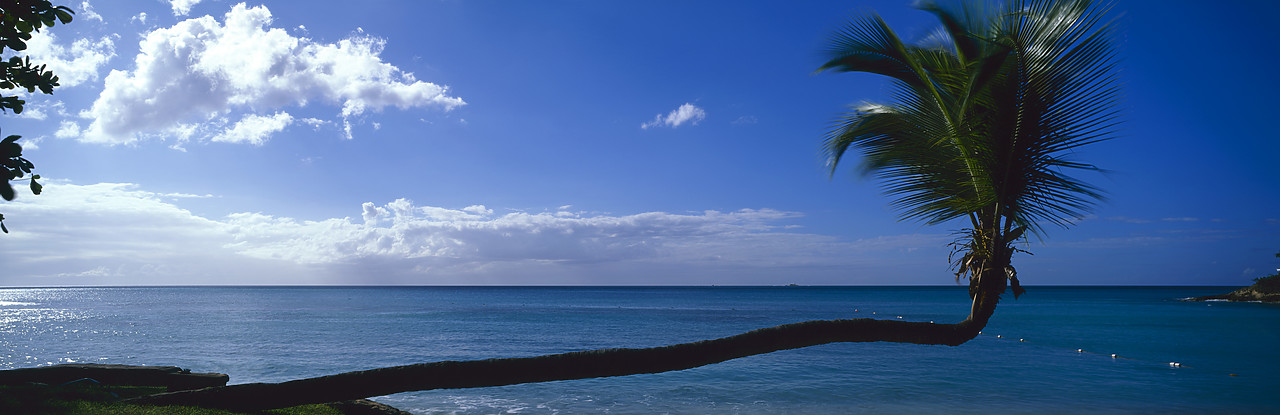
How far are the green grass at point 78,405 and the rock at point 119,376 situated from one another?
1378 millimetres

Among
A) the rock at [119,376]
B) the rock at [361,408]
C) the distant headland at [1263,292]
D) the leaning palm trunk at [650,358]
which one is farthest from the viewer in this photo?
the distant headland at [1263,292]

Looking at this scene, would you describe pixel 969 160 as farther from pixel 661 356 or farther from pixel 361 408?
pixel 361 408

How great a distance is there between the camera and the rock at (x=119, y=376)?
10195 mm

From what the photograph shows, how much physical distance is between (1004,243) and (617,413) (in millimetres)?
9700

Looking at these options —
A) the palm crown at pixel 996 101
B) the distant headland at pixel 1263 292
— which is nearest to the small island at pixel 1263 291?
the distant headland at pixel 1263 292

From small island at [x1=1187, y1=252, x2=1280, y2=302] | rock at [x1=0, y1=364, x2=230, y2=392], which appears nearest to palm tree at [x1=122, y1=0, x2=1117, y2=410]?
rock at [x1=0, y1=364, x2=230, y2=392]

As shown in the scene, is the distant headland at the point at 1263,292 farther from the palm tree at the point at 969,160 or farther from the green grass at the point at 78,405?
the green grass at the point at 78,405

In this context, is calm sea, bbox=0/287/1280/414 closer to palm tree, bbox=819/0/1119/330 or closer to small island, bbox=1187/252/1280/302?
palm tree, bbox=819/0/1119/330

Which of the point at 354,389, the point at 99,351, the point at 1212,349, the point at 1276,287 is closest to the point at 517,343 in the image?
the point at 99,351

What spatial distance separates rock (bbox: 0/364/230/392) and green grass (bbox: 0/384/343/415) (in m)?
1.38

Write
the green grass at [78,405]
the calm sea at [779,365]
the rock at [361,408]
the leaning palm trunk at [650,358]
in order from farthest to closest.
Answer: the calm sea at [779,365] → the rock at [361,408] → the green grass at [78,405] → the leaning palm trunk at [650,358]

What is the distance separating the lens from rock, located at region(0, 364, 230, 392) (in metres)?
10.2

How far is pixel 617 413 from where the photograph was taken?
516 inches

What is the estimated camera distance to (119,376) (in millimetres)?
10805
